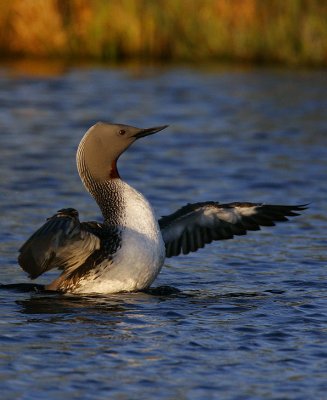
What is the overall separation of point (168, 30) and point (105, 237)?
13331 millimetres

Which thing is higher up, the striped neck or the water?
the striped neck

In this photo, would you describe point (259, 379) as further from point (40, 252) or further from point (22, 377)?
point (40, 252)

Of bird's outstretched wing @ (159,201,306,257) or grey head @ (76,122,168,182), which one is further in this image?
bird's outstretched wing @ (159,201,306,257)

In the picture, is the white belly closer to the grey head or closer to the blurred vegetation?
the grey head

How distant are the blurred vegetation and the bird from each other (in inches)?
465

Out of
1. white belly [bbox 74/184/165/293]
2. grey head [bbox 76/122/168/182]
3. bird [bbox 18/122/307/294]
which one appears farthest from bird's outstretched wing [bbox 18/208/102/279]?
grey head [bbox 76/122/168/182]

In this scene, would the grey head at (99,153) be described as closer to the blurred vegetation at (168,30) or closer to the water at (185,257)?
the water at (185,257)

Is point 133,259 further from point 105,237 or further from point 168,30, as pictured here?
point 168,30

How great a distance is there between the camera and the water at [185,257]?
6.01 meters

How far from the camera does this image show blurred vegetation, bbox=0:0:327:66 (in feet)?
64.3

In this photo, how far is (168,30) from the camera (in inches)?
807

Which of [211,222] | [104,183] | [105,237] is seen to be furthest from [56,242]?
[211,222]

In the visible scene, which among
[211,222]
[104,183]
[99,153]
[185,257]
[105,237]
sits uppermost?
[99,153]

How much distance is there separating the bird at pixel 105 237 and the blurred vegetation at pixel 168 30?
465 inches
